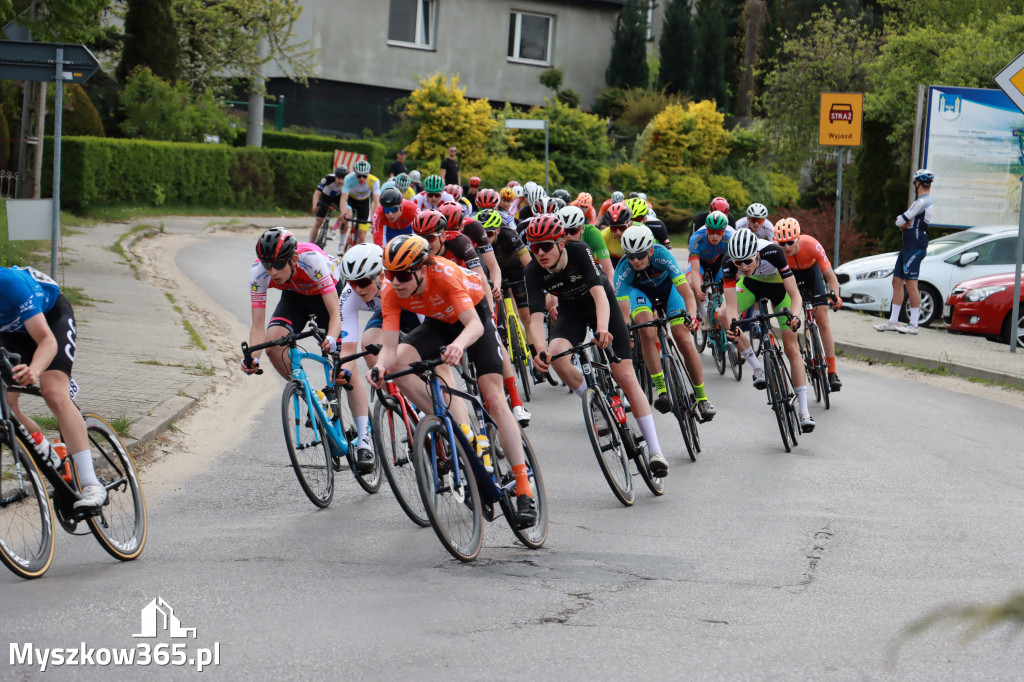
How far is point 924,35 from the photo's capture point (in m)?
28.8

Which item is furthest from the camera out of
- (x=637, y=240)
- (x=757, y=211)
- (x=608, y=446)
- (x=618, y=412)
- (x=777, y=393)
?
(x=757, y=211)

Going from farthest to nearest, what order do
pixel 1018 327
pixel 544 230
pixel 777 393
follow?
pixel 1018 327 < pixel 777 393 < pixel 544 230

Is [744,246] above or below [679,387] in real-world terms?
above

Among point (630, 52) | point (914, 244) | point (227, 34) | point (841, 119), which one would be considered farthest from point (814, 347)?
point (630, 52)

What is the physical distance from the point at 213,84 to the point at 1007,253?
29.4 m

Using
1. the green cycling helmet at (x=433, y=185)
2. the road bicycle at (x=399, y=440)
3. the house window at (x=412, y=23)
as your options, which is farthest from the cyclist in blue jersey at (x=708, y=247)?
the house window at (x=412, y=23)

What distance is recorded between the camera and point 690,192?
4091 centimetres

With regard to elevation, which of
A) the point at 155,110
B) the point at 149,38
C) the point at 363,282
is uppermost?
the point at 149,38

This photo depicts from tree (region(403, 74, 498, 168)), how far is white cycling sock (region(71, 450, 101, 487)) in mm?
32805

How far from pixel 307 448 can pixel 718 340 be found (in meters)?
7.45

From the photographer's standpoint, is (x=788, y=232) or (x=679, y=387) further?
(x=788, y=232)

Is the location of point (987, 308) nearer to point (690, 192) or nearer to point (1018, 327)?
point (1018, 327)

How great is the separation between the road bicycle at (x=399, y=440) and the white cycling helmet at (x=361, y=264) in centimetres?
70

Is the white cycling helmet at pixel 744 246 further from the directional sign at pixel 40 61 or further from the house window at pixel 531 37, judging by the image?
the house window at pixel 531 37
